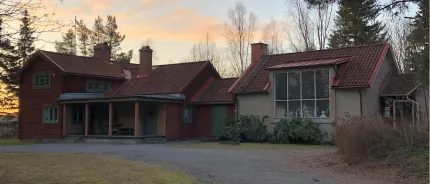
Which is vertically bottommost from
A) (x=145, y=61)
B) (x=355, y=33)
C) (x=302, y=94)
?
(x=302, y=94)

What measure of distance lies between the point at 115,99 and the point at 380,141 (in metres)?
18.3

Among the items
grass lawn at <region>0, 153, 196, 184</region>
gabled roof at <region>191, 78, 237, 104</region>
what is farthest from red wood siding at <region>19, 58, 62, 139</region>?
grass lawn at <region>0, 153, 196, 184</region>

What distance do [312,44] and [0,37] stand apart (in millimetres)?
39106

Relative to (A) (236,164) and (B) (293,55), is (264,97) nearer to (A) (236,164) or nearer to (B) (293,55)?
(B) (293,55)

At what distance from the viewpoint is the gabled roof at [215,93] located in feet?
98.5

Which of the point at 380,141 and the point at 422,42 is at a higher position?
the point at 422,42

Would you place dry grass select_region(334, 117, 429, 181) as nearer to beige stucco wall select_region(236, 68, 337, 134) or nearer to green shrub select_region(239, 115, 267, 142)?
beige stucco wall select_region(236, 68, 337, 134)

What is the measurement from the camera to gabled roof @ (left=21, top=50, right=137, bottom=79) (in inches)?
1236

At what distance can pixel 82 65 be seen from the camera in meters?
33.1

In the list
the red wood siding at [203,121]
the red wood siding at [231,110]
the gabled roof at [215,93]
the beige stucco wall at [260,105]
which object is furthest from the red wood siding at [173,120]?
the beige stucco wall at [260,105]

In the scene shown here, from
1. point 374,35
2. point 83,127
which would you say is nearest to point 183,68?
point 83,127

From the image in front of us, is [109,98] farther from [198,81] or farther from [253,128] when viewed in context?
[253,128]

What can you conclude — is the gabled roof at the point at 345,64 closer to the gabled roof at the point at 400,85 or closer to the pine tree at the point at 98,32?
the gabled roof at the point at 400,85

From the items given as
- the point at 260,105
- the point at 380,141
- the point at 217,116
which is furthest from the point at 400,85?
the point at 380,141
